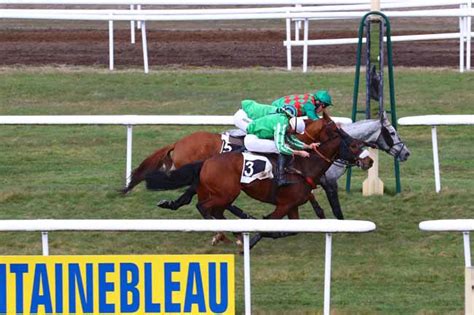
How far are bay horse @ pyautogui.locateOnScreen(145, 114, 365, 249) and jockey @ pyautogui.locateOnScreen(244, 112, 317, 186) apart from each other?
9cm

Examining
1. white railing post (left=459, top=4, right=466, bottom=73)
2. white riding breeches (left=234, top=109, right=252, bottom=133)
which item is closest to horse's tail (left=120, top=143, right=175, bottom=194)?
white riding breeches (left=234, top=109, right=252, bottom=133)

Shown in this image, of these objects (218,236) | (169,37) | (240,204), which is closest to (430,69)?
(169,37)

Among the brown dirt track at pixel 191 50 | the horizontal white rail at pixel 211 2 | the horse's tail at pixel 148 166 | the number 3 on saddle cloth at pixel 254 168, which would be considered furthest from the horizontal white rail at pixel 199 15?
the number 3 on saddle cloth at pixel 254 168

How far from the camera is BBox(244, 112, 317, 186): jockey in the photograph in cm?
1025

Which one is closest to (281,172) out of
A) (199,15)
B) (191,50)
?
(199,15)

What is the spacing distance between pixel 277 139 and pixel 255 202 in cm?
167

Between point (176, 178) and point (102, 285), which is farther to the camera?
point (176, 178)

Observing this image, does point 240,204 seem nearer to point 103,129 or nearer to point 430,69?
point 103,129

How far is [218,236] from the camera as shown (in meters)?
10.6

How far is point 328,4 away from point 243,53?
54.6 inches

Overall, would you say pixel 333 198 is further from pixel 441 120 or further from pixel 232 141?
pixel 441 120

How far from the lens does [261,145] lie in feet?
33.9

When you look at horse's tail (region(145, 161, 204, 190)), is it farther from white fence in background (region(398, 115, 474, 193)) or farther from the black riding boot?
white fence in background (region(398, 115, 474, 193))

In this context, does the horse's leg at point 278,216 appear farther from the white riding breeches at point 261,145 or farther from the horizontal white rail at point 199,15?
the horizontal white rail at point 199,15
